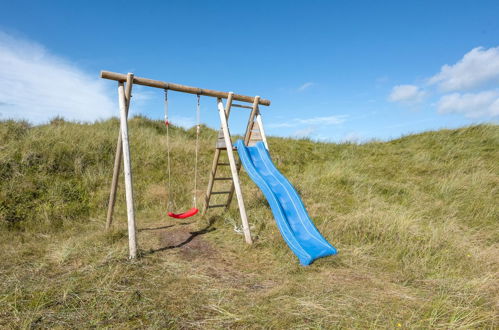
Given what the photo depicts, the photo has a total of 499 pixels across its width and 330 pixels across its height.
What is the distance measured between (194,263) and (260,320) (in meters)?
1.77

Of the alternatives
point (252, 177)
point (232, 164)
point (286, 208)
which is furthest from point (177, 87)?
point (286, 208)

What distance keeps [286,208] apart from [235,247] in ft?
3.51

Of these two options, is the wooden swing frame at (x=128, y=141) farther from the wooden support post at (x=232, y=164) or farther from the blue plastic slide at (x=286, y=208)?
the blue plastic slide at (x=286, y=208)

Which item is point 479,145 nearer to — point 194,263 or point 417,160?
point 417,160

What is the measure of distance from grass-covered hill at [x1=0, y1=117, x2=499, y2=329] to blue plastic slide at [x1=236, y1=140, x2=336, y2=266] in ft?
0.65

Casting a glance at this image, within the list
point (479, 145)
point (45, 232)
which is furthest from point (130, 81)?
point (479, 145)

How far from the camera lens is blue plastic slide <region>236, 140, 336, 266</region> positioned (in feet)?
14.6

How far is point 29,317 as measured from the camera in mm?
2766

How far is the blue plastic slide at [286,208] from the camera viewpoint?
175 inches

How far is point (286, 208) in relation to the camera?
17.2ft

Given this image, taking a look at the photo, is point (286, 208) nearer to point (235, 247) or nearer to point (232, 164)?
point (235, 247)

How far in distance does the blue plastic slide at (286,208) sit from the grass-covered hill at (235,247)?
20cm

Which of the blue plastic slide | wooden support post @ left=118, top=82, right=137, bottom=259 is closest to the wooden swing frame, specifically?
wooden support post @ left=118, top=82, right=137, bottom=259

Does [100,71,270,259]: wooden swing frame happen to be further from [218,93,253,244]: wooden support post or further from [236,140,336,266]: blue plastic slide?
[236,140,336,266]: blue plastic slide
